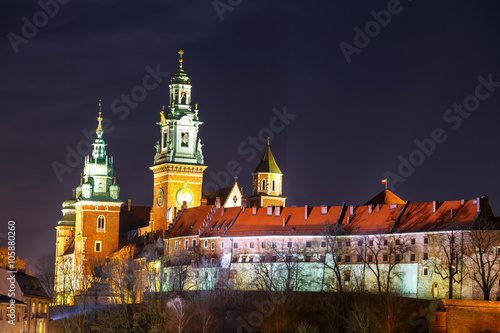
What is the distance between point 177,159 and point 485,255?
167 feet

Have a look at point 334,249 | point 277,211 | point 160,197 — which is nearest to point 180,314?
point 334,249

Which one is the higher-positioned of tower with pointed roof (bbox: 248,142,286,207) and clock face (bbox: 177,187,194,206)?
tower with pointed roof (bbox: 248,142,286,207)

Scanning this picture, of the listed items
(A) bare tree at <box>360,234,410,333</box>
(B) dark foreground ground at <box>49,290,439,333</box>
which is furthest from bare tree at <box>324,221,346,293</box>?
(B) dark foreground ground at <box>49,290,439,333</box>

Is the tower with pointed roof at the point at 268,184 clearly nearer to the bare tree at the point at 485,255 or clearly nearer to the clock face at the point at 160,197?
the clock face at the point at 160,197

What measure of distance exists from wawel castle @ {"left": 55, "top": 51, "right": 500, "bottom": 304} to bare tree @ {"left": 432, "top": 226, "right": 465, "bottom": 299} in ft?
0.42

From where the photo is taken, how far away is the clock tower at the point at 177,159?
481 ft

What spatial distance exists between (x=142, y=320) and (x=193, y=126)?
129ft

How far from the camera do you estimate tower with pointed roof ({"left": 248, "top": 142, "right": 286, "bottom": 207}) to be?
159 metres

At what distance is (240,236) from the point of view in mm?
125812

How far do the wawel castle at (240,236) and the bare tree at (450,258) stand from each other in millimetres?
129

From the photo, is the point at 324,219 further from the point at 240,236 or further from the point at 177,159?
the point at 177,159

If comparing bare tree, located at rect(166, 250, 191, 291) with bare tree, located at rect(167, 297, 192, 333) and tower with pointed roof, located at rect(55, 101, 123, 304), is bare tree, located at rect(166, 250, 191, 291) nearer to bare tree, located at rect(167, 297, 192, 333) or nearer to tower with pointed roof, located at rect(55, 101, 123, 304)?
bare tree, located at rect(167, 297, 192, 333)

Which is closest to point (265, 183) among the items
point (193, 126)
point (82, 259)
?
point (193, 126)

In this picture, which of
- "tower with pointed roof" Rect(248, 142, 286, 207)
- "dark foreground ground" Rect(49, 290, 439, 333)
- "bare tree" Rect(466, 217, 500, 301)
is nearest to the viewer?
"dark foreground ground" Rect(49, 290, 439, 333)
